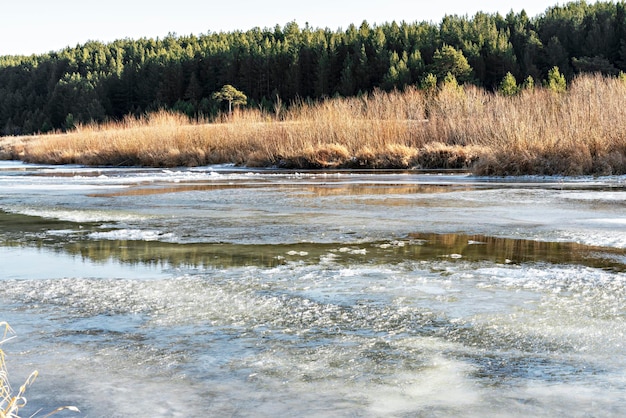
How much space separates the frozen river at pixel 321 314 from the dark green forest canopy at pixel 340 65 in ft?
187

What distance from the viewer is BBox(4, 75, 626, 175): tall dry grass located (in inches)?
563

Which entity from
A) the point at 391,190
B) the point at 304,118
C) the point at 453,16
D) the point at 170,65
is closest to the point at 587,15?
the point at 453,16

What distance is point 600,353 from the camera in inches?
108

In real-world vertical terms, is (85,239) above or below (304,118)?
below

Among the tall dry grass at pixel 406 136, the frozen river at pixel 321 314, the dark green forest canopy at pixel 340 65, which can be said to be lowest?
the frozen river at pixel 321 314

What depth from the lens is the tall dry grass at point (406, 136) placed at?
46.9 feet

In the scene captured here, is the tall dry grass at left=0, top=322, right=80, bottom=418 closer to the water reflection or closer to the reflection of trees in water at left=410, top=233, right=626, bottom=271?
the water reflection

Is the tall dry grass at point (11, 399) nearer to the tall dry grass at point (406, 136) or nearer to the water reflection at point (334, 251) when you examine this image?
the water reflection at point (334, 251)

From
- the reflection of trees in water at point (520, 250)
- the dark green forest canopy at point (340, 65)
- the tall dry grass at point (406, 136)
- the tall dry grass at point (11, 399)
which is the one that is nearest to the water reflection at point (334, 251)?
the reflection of trees in water at point (520, 250)

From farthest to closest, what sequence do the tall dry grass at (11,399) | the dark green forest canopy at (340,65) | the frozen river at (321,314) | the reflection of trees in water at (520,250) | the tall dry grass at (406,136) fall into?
the dark green forest canopy at (340,65) → the tall dry grass at (406,136) → the reflection of trees in water at (520,250) → the frozen river at (321,314) → the tall dry grass at (11,399)

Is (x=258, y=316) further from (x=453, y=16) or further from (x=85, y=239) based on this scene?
(x=453, y=16)

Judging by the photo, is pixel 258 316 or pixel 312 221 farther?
pixel 312 221

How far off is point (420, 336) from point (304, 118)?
18.6m

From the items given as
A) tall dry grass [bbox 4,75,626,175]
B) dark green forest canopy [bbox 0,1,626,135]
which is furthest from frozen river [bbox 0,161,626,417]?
dark green forest canopy [bbox 0,1,626,135]
